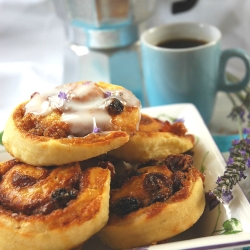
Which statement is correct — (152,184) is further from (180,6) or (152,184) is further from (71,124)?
(180,6)

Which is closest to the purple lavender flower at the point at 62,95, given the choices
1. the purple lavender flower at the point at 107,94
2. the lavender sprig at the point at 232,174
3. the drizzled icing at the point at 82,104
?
the drizzled icing at the point at 82,104

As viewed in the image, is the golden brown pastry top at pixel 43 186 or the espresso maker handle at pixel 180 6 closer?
the golden brown pastry top at pixel 43 186

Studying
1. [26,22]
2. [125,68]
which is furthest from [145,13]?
[26,22]

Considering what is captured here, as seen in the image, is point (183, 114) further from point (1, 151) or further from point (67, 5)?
point (67, 5)

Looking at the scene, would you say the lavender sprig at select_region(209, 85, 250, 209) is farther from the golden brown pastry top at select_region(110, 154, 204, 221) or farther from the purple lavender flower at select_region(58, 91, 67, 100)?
the purple lavender flower at select_region(58, 91, 67, 100)

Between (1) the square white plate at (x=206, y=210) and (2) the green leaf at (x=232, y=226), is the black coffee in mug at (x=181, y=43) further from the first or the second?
(2) the green leaf at (x=232, y=226)

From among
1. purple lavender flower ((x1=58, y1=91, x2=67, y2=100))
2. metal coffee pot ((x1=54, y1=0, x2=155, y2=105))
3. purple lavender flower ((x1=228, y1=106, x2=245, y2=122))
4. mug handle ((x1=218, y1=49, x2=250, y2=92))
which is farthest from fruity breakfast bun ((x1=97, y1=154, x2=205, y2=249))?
metal coffee pot ((x1=54, y1=0, x2=155, y2=105))

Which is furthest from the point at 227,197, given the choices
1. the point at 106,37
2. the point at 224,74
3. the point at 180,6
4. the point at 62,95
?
the point at 180,6
